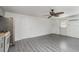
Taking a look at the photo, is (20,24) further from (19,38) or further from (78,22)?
(78,22)

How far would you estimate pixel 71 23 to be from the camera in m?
8.49

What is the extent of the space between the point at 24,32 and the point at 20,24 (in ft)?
2.52

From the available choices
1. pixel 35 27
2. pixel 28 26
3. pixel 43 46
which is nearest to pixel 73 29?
pixel 35 27

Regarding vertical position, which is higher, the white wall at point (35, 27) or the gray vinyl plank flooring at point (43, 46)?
the white wall at point (35, 27)

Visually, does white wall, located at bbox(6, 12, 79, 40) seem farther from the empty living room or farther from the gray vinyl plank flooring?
the gray vinyl plank flooring

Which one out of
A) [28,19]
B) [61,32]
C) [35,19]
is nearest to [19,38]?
[28,19]

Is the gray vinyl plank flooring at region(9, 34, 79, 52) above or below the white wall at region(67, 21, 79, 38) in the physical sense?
below

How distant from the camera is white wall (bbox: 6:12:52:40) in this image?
6055mm

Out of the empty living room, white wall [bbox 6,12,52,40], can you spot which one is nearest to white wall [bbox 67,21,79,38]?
the empty living room

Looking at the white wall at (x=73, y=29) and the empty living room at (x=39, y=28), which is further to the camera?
the white wall at (x=73, y=29)

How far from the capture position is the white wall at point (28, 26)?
6055 millimetres

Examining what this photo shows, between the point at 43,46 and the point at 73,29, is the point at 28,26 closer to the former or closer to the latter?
the point at 43,46

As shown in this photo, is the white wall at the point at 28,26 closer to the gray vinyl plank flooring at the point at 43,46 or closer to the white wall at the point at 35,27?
the white wall at the point at 35,27

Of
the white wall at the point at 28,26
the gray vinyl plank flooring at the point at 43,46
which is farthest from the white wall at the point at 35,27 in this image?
the gray vinyl plank flooring at the point at 43,46
